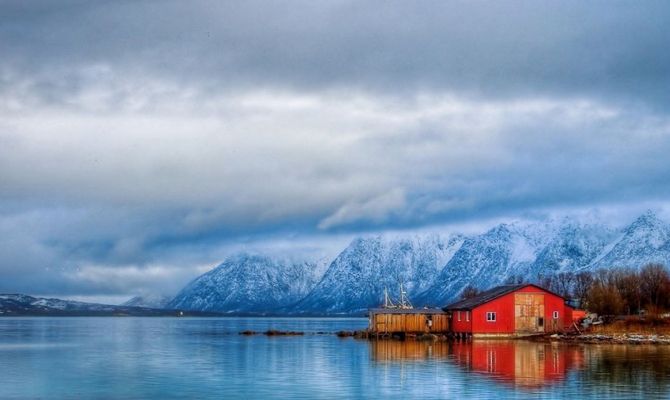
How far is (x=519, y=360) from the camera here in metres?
76.5

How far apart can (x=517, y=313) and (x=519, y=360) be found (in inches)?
1558

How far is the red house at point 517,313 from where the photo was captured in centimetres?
Answer: 11506

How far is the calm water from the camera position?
178 feet

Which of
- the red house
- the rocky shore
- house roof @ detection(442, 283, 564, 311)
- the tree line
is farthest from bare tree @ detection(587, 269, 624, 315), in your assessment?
the rocky shore

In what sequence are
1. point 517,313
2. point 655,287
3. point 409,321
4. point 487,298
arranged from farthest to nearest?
point 655,287 → point 409,321 → point 487,298 → point 517,313

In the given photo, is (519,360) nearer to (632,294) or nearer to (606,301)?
(606,301)

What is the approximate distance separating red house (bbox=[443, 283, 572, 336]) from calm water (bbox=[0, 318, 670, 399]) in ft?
48.6

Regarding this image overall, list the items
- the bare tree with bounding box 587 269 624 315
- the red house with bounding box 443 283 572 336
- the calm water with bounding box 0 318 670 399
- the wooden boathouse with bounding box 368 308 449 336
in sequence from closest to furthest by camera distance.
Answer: the calm water with bounding box 0 318 670 399, the red house with bounding box 443 283 572 336, the wooden boathouse with bounding box 368 308 449 336, the bare tree with bounding box 587 269 624 315

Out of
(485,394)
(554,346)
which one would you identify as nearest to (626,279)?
(554,346)

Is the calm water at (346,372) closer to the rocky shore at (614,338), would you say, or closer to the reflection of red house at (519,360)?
the reflection of red house at (519,360)

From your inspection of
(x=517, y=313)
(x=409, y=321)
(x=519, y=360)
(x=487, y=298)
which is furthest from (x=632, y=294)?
(x=519, y=360)

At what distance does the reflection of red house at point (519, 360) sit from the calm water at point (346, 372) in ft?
0.26

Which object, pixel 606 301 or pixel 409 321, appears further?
pixel 606 301

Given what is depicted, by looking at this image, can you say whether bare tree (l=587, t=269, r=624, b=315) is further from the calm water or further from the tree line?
the calm water
